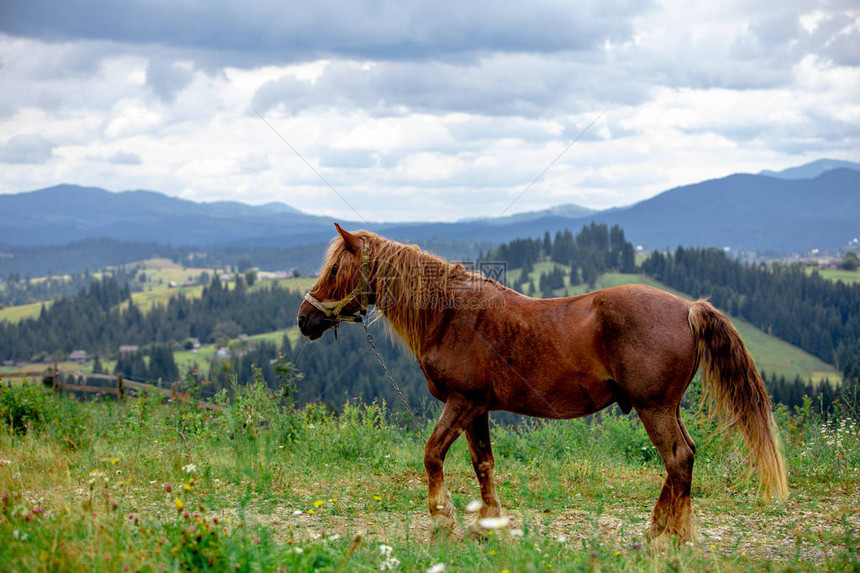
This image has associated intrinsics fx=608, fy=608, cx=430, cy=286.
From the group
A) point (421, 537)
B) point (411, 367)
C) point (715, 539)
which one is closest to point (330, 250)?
point (421, 537)

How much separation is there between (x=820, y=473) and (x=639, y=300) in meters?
4.28

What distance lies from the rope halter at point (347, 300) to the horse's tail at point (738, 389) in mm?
2935

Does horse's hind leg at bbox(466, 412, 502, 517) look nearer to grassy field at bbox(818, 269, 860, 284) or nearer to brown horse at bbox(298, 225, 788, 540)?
brown horse at bbox(298, 225, 788, 540)

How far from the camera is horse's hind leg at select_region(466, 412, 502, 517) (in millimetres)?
5727

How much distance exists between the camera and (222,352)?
98.5 meters

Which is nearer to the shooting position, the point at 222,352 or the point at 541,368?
the point at 541,368

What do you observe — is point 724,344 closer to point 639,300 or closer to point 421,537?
point 639,300

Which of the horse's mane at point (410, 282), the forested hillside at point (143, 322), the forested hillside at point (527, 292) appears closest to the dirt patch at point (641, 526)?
the horse's mane at point (410, 282)

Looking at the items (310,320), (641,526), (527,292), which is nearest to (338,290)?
(310,320)

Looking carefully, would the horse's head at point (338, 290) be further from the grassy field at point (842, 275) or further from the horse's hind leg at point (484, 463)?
the grassy field at point (842, 275)

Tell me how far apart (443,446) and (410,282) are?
155 cm

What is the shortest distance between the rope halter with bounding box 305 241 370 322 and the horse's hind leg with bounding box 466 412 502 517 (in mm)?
1597

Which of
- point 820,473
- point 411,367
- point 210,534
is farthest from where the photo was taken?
point 411,367

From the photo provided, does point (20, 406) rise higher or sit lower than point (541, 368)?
lower
